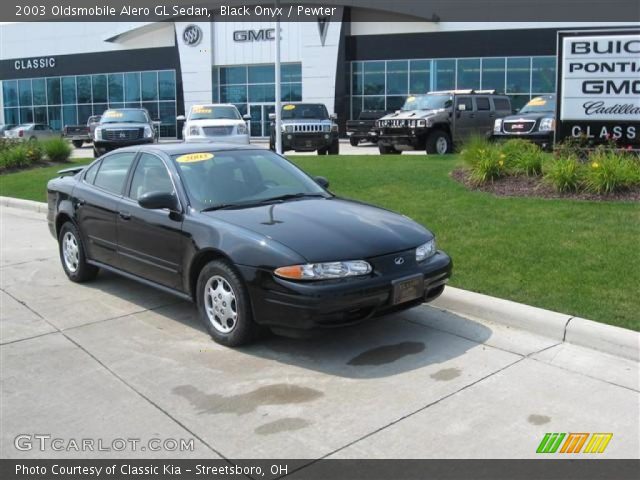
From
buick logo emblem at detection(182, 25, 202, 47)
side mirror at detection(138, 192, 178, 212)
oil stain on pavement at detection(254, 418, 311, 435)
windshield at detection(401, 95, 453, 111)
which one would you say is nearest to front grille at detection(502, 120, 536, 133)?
windshield at detection(401, 95, 453, 111)

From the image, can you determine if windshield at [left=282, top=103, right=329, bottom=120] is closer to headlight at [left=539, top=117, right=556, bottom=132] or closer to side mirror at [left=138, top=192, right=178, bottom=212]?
headlight at [left=539, top=117, right=556, bottom=132]

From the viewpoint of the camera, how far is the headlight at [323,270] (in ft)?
15.1

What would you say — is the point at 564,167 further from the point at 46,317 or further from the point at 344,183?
the point at 46,317

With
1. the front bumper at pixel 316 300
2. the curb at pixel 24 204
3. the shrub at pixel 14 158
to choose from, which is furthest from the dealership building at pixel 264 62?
the front bumper at pixel 316 300

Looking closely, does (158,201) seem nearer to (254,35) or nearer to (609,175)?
(609,175)

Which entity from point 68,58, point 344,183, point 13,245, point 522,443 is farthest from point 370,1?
point 522,443

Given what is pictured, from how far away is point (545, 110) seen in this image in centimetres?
1593

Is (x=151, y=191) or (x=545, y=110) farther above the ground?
(x=545, y=110)

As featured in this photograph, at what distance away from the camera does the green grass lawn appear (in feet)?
18.4

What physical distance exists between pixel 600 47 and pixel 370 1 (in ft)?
95.3

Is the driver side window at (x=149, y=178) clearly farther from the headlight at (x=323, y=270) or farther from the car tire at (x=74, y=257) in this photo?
the headlight at (x=323, y=270)

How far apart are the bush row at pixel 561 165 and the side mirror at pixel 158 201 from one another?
587cm

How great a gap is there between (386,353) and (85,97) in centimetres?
4754
